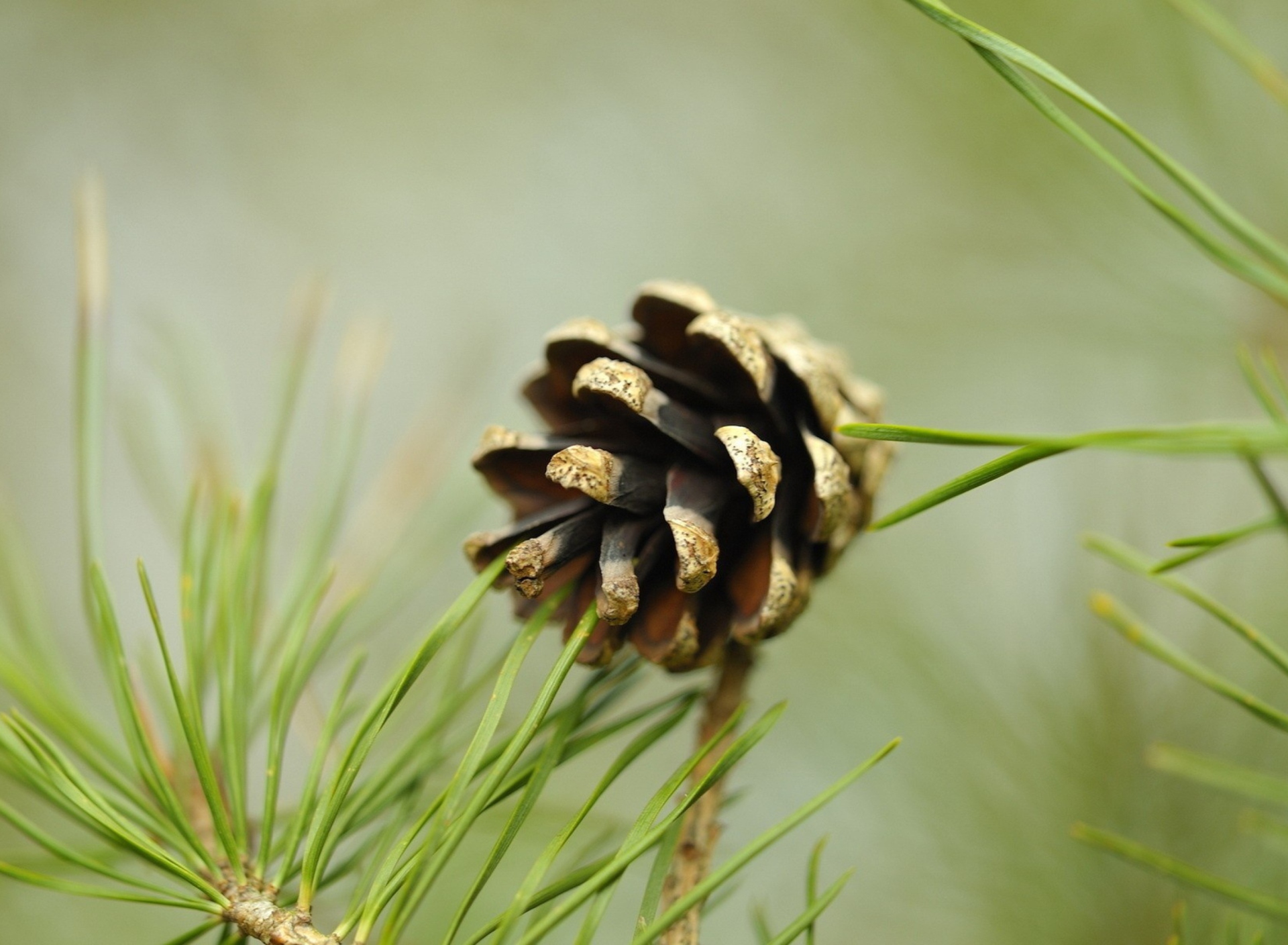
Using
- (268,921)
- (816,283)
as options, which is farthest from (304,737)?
(816,283)

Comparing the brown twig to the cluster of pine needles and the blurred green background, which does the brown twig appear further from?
the blurred green background

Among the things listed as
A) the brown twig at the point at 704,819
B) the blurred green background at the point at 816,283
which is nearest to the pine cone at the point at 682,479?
the brown twig at the point at 704,819

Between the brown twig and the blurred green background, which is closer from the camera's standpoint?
the brown twig

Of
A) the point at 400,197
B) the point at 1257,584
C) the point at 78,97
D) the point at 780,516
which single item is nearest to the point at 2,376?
the point at 78,97

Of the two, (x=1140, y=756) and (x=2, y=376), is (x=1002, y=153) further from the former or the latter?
(x=2, y=376)

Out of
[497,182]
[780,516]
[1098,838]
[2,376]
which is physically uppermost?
[2,376]

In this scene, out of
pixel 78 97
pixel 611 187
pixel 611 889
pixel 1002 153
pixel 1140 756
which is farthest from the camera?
pixel 78 97

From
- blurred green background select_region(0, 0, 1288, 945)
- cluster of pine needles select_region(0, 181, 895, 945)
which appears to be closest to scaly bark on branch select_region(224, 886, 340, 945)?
cluster of pine needles select_region(0, 181, 895, 945)
